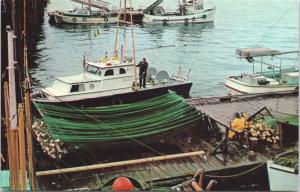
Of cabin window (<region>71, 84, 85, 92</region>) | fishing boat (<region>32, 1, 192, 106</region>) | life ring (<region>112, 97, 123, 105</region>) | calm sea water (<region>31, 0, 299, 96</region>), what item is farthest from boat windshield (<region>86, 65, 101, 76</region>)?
calm sea water (<region>31, 0, 299, 96</region>)

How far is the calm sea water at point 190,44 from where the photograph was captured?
36584mm

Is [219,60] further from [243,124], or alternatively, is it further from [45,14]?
[45,14]

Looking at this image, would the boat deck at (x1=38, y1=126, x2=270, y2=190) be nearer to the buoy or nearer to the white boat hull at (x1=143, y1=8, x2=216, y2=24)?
the buoy

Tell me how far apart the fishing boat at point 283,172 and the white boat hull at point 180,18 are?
5354 cm

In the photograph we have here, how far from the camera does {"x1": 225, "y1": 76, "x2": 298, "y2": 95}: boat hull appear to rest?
2355 cm

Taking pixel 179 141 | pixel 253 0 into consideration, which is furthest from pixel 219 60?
pixel 253 0

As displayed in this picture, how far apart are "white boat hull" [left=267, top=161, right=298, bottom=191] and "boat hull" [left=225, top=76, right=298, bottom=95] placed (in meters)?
11.6

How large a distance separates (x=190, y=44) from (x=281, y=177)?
3962cm

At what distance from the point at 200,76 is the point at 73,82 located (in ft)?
53.0

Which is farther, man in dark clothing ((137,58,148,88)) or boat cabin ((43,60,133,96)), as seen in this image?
man in dark clothing ((137,58,148,88))

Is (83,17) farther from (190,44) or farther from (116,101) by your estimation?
(116,101)

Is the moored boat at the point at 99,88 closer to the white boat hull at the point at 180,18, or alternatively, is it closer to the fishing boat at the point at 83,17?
the fishing boat at the point at 83,17

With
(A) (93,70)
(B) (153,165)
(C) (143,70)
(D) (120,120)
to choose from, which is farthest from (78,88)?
(B) (153,165)

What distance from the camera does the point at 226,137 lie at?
45.3 ft
